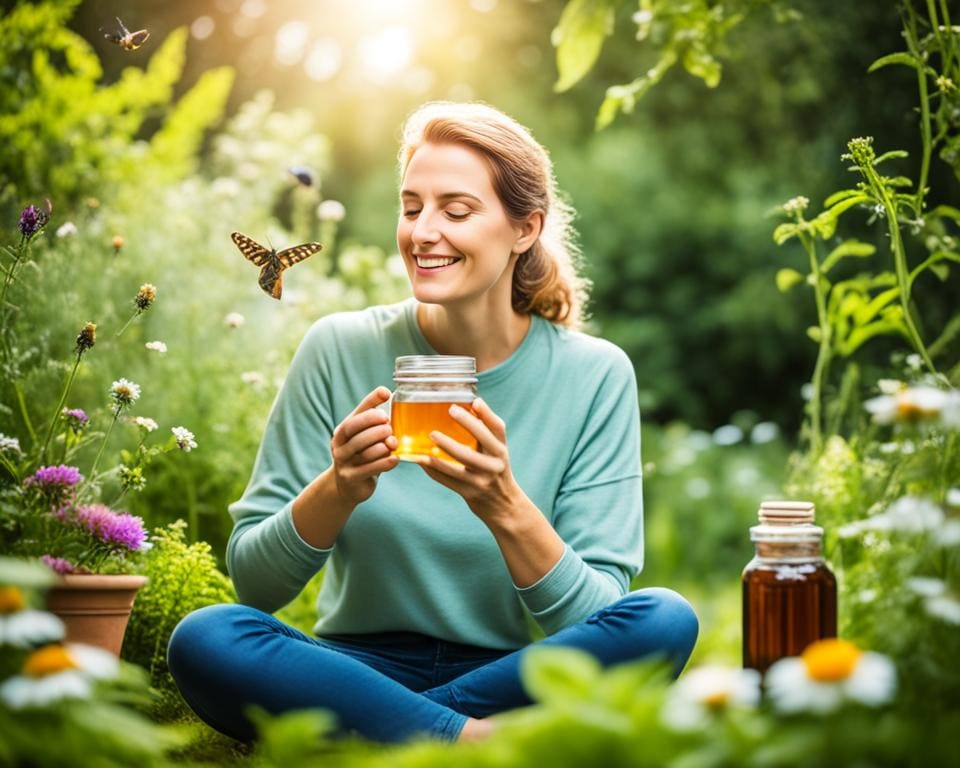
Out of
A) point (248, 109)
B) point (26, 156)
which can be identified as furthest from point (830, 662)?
point (248, 109)

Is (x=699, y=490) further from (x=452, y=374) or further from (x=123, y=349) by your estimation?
(x=452, y=374)

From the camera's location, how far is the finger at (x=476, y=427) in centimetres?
217

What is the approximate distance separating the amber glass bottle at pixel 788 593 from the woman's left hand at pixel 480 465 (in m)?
0.48

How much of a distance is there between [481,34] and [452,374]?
770 centimetres

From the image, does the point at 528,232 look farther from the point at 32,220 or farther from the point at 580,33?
the point at 32,220

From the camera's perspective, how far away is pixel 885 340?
524 centimetres

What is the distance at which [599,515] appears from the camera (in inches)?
107

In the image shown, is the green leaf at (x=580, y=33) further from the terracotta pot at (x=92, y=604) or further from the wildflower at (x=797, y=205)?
the terracotta pot at (x=92, y=604)

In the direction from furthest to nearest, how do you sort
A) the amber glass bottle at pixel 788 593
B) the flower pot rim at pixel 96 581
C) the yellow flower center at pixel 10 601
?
the flower pot rim at pixel 96 581 < the amber glass bottle at pixel 788 593 < the yellow flower center at pixel 10 601

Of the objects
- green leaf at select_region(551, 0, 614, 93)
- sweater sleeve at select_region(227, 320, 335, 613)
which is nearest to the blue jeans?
sweater sleeve at select_region(227, 320, 335, 613)

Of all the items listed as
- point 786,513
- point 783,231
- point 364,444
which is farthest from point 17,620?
point 783,231

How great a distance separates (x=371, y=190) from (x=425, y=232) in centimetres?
637

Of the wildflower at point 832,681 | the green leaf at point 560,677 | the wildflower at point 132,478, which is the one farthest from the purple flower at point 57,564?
the wildflower at point 832,681

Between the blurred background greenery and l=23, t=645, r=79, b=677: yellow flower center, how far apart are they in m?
1.55
